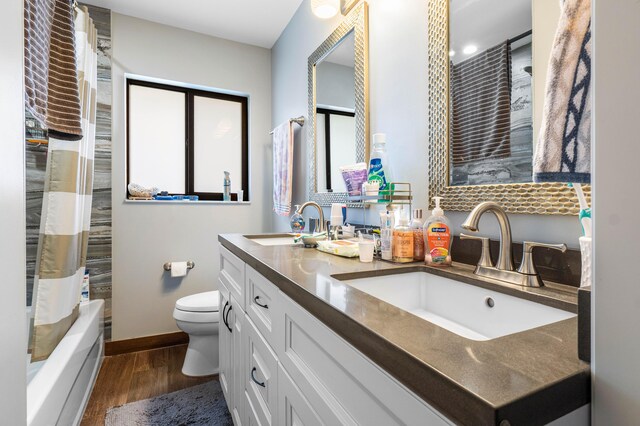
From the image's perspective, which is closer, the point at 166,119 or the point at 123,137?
the point at 123,137

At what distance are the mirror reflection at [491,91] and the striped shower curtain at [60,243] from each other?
151 centimetres

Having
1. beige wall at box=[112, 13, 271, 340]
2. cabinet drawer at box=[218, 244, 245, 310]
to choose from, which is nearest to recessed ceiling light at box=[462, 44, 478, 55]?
cabinet drawer at box=[218, 244, 245, 310]

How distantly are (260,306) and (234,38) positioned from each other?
2.31 meters

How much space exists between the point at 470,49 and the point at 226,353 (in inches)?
61.5

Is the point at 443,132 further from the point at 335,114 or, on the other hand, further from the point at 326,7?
the point at 326,7

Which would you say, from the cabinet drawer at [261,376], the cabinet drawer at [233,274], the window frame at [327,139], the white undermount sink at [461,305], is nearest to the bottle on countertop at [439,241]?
the white undermount sink at [461,305]

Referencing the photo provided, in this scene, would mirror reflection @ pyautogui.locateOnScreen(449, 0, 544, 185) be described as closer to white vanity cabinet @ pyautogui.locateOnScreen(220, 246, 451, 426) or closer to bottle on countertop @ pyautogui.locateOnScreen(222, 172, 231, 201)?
white vanity cabinet @ pyautogui.locateOnScreen(220, 246, 451, 426)

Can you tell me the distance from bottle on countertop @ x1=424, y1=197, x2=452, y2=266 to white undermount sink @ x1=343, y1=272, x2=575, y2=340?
0.17ft

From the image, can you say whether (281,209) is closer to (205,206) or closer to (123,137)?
(205,206)

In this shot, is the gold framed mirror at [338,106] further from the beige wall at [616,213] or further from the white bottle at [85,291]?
the white bottle at [85,291]

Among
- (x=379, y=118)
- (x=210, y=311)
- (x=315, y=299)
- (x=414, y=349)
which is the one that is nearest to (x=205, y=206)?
(x=210, y=311)

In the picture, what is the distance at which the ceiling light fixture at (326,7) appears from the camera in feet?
5.38

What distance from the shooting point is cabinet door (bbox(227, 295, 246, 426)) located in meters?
1.22

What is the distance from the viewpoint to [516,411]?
11.6 inches
